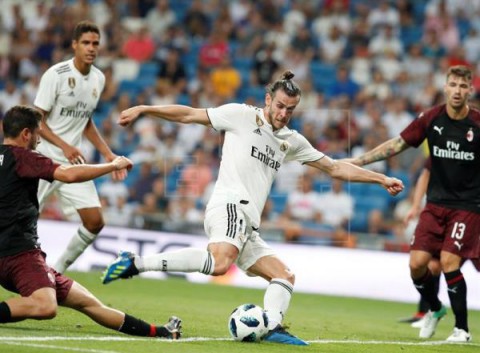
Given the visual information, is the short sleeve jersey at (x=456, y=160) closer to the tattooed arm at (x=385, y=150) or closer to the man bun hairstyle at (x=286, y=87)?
the tattooed arm at (x=385, y=150)

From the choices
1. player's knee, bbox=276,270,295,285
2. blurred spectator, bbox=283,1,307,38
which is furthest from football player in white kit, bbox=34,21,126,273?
blurred spectator, bbox=283,1,307,38

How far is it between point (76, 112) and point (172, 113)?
3.59m

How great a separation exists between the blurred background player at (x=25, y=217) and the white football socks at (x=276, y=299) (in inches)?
60.1

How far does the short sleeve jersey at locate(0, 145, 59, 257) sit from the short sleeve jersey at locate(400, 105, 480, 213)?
14.0ft

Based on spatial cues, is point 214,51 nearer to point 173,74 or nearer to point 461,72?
point 173,74

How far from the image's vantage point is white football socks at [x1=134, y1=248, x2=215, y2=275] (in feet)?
28.4

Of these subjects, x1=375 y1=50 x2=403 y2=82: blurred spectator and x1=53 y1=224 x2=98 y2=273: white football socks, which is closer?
x1=53 y1=224 x2=98 y2=273: white football socks

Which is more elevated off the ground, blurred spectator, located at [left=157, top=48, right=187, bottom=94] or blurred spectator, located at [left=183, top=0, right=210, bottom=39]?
blurred spectator, located at [left=183, top=0, right=210, bottom=39]

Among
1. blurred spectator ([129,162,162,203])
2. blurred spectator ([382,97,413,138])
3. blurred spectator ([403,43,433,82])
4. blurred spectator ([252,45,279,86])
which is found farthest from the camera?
blurred spectator ([252,45,279,86])

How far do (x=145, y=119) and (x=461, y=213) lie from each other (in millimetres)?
10965

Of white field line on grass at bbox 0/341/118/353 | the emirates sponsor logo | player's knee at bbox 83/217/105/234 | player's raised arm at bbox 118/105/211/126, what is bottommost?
white field line on grass at bbox 0/341/118/353

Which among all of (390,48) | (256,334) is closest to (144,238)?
(390,48)

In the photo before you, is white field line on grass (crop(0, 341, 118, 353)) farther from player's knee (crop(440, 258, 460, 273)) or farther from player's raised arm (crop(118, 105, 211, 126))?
player's knee (crop(440, 258, 460, 273))

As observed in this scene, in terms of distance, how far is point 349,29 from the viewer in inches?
900
